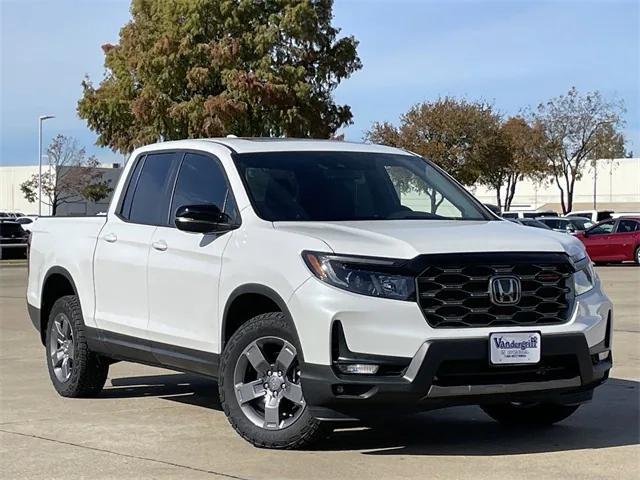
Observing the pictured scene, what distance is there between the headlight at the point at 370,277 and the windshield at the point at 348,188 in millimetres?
957

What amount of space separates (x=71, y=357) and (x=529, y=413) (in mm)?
3726

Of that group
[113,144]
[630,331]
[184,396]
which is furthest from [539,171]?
[184,396]

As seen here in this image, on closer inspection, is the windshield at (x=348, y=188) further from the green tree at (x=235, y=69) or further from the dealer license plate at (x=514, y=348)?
the green tree at (x=235, y=69)

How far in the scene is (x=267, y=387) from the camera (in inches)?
272

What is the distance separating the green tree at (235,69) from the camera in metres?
39.0

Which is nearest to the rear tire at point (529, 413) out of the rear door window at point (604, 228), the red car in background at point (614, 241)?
the red car in background at point (614, 241)

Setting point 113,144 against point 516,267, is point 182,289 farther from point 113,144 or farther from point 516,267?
point 113,144

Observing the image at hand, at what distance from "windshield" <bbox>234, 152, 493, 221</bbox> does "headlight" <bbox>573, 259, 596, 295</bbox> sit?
42.2 inches

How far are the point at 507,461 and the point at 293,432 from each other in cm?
128

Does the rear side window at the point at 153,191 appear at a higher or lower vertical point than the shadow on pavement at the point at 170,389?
higher

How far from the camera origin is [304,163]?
7.94 metres

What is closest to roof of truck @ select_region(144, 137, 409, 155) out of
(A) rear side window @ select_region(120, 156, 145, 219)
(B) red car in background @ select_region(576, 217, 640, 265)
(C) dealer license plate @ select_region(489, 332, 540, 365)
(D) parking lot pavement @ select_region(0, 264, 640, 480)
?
(A) rear side window @ select_region(120, 156, 145, 219)

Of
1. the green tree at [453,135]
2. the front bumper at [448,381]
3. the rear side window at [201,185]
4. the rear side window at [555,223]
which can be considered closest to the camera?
the front bumper at [448,381]

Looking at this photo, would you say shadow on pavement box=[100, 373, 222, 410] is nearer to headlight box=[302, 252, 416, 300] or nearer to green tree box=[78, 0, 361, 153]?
headlight box=[302, 252, 416, 300]
